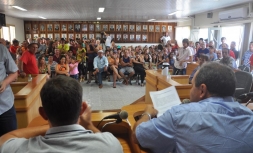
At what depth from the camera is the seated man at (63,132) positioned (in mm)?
766

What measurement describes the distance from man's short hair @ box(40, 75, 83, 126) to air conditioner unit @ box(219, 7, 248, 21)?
7.29 meters

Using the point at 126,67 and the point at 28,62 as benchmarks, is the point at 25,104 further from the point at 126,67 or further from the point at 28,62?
the point at 126,67

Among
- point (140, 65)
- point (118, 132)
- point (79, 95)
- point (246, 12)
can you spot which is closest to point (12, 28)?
point (140, 65)

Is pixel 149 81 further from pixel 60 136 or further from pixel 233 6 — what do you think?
pixel 233 6

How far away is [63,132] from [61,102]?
0.11 metres

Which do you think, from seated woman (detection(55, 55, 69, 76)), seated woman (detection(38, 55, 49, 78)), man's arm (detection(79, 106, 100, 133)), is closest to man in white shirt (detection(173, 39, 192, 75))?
seated woman (detection(55, 55, 69, 76))

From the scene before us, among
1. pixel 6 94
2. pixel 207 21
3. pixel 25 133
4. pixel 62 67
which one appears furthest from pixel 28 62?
pixel 207 21

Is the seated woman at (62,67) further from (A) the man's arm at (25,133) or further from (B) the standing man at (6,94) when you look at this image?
(A) the man's arm at (25,133)

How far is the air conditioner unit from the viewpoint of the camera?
6.77 meters

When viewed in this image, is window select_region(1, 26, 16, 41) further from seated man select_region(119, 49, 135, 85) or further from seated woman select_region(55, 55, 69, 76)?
seated man select_region(119, 49, 135, 85)

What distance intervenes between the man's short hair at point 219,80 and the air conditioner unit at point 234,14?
670 cm

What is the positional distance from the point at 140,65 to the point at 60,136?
6.50 metres

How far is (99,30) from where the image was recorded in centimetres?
1361

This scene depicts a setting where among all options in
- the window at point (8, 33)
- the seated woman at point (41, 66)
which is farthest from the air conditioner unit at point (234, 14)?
the window at point (8, 33)
